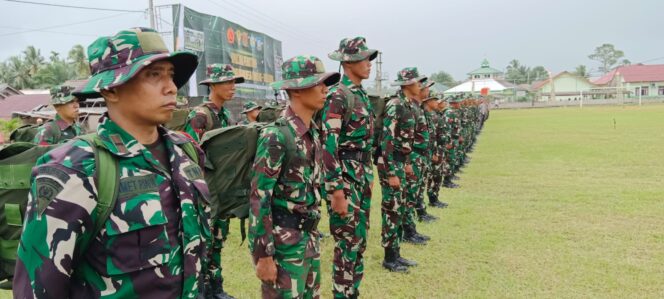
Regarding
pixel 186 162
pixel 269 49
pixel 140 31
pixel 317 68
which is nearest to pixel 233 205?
pixel 317 68

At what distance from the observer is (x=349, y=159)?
12.8 ft

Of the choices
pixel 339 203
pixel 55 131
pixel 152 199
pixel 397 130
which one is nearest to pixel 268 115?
pixel 397 130

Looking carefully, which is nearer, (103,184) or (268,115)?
(103,184)

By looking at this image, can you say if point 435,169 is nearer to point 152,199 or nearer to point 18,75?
point 152,199

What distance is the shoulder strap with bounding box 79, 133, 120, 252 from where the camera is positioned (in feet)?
4.50

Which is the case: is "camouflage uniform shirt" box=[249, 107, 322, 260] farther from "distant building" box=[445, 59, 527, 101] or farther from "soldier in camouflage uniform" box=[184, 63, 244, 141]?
"distant building" box=[445, 59, 527, 101]

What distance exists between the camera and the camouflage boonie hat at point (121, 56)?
1490mm

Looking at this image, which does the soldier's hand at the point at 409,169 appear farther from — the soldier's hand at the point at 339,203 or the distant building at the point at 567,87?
the distant building at the point at 567,87

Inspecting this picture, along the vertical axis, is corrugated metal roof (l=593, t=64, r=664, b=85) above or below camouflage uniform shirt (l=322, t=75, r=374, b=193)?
above

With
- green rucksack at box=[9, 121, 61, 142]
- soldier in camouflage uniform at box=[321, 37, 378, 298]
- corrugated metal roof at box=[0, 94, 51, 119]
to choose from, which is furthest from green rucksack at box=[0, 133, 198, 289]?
corrugated metal roof at box=[0, 94, 51, 119]

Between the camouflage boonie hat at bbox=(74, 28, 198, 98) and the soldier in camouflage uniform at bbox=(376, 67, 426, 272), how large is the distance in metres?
3.30

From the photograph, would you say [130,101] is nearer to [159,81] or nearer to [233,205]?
[159,81]

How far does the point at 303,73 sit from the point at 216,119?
2.01 m

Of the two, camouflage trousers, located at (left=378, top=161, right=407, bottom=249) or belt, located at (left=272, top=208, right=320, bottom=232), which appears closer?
belt, located at (left=272, top=208, right=320, bottom=232)
